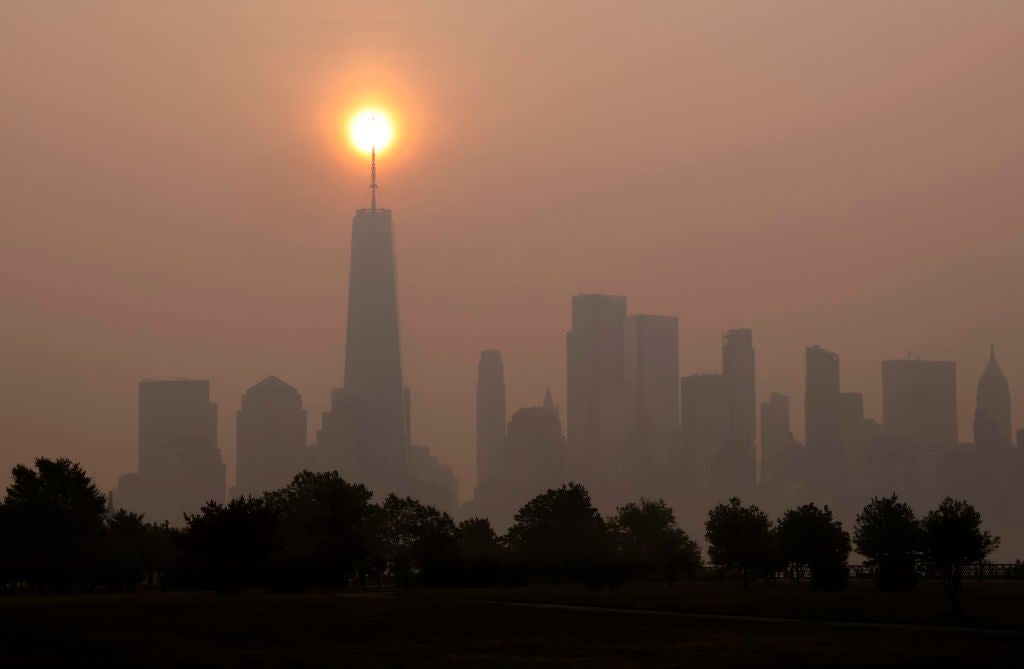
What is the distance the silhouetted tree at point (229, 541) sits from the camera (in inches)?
5143

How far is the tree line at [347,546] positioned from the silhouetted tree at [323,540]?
17 cm

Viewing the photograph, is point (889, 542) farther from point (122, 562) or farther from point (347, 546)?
point (122, 562)

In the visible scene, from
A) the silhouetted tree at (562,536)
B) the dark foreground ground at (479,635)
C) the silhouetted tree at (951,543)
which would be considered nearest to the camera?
the dark foreground ground at (479,635)

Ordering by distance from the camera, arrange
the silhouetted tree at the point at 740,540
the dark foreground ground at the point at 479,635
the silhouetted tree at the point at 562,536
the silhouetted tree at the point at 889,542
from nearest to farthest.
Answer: the dark foreground ground at the point at 479,635, the silhouetted tree at the point at 889,542, the silhouetted tree at the point at 740,540, the silhouetted tree at the point at 562,536

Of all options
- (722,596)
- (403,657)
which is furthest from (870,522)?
(403,657)

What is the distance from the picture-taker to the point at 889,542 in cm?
12625

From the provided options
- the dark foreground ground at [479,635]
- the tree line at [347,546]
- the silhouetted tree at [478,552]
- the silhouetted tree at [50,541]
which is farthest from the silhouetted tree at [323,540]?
the dark foreground ground at [479,635]

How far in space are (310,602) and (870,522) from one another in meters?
50.8

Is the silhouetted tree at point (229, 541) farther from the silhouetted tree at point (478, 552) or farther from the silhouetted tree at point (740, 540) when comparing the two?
the silhouetted tree at point (740, 540)

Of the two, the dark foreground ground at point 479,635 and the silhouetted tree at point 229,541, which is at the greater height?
the silhouetted tree at point 229,541

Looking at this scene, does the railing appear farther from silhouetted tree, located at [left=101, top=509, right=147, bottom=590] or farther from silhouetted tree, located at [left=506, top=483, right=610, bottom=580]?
silhouetted tree, located at [left=101, top=509, right=147, bottom=590]

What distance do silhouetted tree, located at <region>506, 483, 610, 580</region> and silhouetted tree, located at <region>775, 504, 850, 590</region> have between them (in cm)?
1877

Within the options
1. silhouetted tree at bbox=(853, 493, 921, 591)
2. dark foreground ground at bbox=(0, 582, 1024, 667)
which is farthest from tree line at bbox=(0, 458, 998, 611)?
dark foreground ground at bbox=(0, 582, 1024, 667)

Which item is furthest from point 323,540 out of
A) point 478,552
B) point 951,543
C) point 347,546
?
point 951,543
